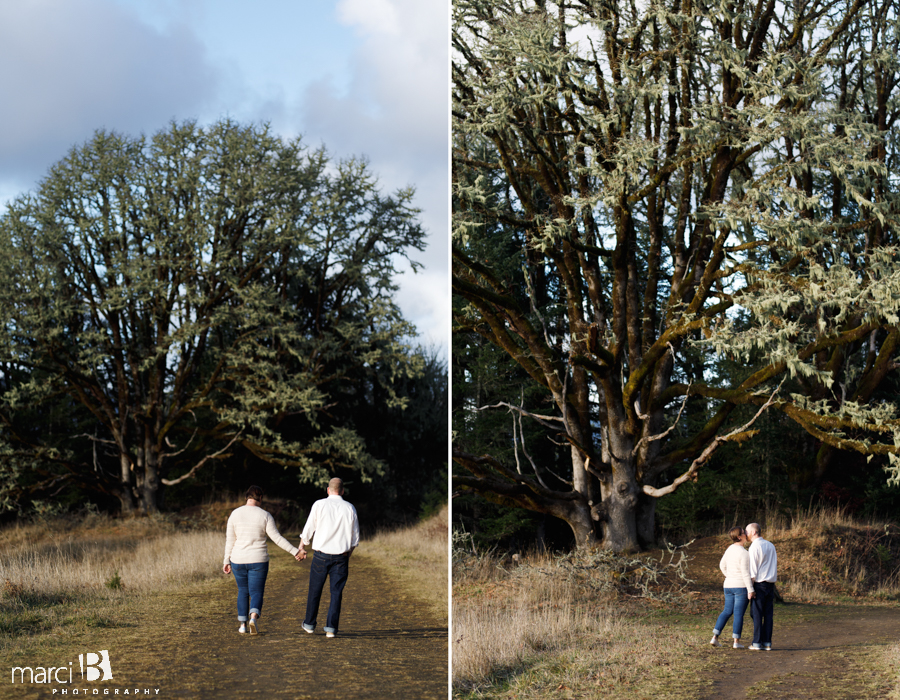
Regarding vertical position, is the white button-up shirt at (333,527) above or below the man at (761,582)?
above

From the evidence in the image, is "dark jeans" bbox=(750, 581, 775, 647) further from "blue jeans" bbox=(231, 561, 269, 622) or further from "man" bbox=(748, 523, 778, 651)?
"blue jeans" bbox=(231, 561, 269, 622)

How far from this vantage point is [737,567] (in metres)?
5.70

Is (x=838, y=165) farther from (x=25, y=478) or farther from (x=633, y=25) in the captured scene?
(x=25, y=478)

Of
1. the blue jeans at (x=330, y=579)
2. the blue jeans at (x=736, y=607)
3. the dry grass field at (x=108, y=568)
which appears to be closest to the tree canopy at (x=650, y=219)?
the blue jeans at (x=736, y=607)

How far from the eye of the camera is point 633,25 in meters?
8.08

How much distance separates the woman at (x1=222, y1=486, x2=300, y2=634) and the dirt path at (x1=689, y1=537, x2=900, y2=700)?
119 inches

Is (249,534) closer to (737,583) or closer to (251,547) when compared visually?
(251,547)

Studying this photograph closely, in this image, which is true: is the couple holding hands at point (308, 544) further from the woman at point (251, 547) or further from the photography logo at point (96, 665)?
the photography logo at point (96, 665)

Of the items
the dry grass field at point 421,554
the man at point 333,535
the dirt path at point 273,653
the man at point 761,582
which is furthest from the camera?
the dry grass field at point 421,554

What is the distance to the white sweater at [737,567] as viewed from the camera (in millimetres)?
5660

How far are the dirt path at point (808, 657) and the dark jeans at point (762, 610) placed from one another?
0.11 metres

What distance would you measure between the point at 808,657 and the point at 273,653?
147 inches

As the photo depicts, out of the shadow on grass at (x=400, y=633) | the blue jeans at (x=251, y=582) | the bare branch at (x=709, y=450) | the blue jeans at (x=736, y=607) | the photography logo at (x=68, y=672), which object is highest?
the bare branch at (x=709, y=450)

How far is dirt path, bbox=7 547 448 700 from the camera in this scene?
14.6ft
